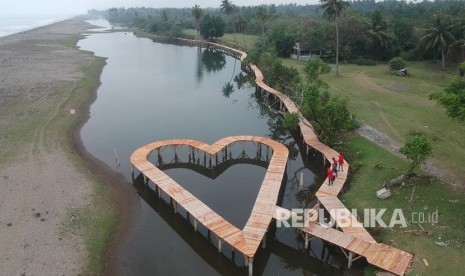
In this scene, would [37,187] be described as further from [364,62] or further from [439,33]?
[364,62]

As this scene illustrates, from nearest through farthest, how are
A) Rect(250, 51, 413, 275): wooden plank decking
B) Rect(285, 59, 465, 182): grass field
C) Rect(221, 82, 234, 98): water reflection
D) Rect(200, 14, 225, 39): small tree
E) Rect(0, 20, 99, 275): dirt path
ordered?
Rect(250, 51, 413, 275): wooden plank decking < Rect(0, 20, 99, 275): dirt path < Rect(285, 59, 465, 182): grass field < Rect(221, 82, 234, 98): water reflection < Rect(200, 14, 225, 39): small tree

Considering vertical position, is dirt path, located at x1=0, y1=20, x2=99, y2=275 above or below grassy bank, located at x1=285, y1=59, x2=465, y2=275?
below

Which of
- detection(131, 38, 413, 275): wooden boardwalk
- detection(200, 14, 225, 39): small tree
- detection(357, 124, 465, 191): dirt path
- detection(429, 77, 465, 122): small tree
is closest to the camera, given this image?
detection(131, 38, 413, 275): wooden boardwalk

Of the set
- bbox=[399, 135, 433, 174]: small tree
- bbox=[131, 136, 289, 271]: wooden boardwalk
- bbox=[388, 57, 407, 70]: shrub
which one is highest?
bbox=[388, 57, 407, 70]: shrub

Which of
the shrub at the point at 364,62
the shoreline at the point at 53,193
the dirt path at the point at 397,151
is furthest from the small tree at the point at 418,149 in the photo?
the shrub at the point at 364,62

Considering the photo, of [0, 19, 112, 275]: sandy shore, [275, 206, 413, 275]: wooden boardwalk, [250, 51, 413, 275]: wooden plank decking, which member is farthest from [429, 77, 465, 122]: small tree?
[0, 19, 112, 275]: sandy shore

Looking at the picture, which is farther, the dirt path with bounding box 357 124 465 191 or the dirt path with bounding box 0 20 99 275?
the dirt path with bounding box 357 124 465 191

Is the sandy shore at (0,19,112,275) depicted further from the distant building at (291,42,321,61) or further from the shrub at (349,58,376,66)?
the shrub at (349,58,376,66)

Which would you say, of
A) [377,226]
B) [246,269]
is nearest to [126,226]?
[246,269]
